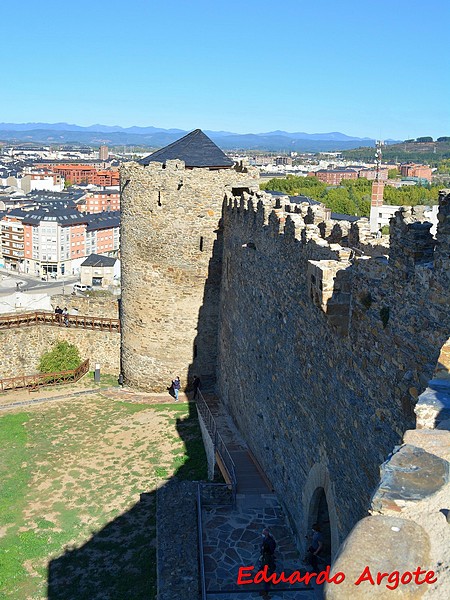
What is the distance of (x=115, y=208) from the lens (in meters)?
120

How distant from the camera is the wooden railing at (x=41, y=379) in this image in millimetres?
22422

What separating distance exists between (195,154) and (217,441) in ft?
31.3

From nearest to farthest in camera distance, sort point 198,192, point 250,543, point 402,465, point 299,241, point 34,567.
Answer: point 402,465 → point 299,241 → point 250,543 → point 34,567 → point 198,192

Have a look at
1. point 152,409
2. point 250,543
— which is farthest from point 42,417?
point 250,543

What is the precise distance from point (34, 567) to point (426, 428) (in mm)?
10341

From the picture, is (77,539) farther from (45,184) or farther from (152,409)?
(45,184)

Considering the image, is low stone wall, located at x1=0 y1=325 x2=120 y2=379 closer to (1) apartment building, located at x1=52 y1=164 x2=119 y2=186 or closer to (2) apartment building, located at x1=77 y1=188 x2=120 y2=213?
(2) apartment building, located at x1=77 y1=188 x2=120 y2=213

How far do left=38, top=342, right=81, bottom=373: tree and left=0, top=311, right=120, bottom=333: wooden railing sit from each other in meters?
0.89

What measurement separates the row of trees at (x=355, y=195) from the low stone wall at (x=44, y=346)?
44001mm

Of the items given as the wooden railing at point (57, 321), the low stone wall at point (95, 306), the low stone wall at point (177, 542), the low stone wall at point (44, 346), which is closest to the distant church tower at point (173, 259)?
the low stone wall at point (44, 346)

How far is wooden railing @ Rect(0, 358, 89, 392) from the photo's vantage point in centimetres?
2242

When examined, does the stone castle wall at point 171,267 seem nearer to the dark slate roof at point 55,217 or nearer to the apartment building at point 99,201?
the dark slate roof at point 55,217

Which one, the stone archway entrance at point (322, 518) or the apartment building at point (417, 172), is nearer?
the stone archway entrance at point (322, 518)

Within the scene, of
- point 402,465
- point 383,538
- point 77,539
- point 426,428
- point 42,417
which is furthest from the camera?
point 42,417
